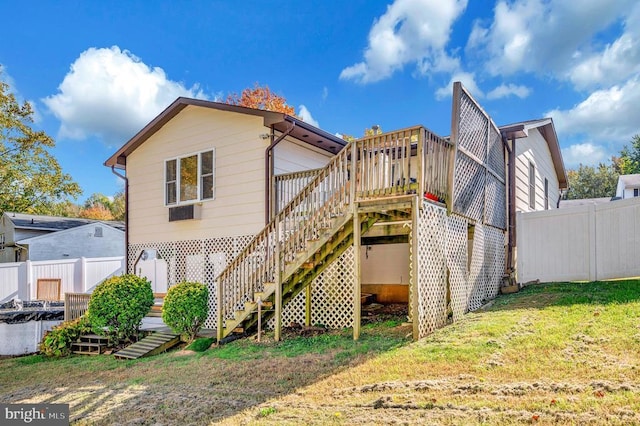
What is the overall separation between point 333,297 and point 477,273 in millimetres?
3230

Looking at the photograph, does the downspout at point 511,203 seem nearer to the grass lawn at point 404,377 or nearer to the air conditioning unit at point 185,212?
the grass lawn at point 404,377

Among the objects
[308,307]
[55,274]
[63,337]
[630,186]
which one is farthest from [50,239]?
[630,186]

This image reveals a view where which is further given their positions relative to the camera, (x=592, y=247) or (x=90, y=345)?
(x=90, y=345)

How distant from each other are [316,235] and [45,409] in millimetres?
5183

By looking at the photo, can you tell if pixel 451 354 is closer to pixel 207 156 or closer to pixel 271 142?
pixel 271 142

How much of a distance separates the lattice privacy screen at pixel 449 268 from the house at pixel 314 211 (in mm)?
37

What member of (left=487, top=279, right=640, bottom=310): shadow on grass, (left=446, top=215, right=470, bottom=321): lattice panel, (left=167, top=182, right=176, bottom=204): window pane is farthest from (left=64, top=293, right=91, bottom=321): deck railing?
(left=487, top=279, right=640, bottom=310): shadow on grass

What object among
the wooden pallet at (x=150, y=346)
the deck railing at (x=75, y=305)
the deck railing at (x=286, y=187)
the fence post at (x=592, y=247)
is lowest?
the wooden pallet at (x=150, y=346)

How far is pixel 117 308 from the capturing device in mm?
10562

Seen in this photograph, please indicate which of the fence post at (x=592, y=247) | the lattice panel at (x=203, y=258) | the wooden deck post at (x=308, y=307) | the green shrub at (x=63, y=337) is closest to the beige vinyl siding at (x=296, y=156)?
the lattice panel at (x=203, y=258)

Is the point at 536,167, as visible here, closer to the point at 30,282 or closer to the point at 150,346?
the point at 150,346

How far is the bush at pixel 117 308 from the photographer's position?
34.6ft

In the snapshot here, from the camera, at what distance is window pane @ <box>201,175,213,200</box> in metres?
12.3

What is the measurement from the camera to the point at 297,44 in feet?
74.7
